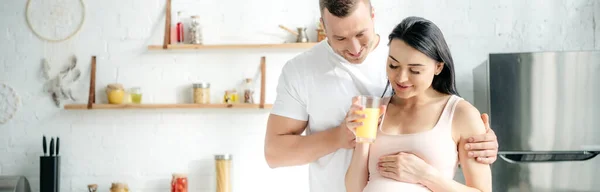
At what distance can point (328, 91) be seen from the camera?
2281 millimetres

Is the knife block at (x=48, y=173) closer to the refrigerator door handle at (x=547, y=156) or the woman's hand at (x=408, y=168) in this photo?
the refrigerator door handle at (x=547, y=156)

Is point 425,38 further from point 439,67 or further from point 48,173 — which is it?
point 48,173

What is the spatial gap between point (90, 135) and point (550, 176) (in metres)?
2.76

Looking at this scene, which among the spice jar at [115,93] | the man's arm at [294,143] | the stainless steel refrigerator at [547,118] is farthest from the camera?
the spice jar at [115,93]

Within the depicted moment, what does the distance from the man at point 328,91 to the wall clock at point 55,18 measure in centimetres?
272

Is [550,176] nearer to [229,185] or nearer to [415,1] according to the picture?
[415,1]

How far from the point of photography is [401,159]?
195cm

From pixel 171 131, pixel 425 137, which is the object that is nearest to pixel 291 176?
pixel 171 131

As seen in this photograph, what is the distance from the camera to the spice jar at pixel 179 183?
14.9ft

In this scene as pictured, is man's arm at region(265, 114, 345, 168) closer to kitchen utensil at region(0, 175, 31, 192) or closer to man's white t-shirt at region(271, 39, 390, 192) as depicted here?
man's white t-shirt at region(271, 39, 390, 192)

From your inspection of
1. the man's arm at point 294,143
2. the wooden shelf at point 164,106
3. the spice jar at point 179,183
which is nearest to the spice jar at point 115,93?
the wooden shelf at point 164,106

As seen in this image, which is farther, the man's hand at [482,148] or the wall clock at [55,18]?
the wall clock at [55,18]

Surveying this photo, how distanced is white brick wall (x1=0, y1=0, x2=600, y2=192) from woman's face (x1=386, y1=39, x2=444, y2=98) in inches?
102

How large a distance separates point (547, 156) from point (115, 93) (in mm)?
2539
